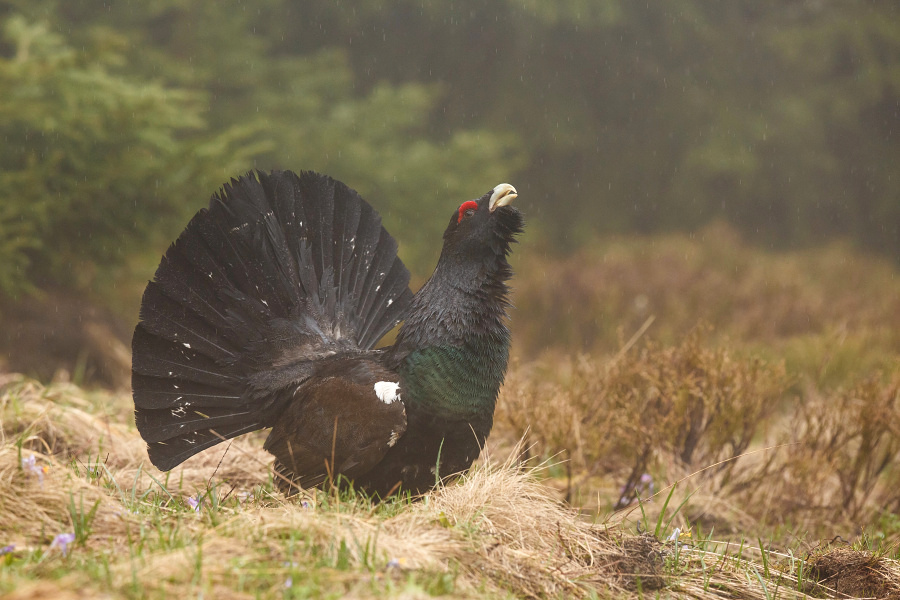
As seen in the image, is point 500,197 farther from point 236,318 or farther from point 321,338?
point 236,318

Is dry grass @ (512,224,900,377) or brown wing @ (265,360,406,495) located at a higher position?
brown wing @ (265,360,406,495)

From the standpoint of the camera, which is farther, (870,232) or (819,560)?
(870,232)

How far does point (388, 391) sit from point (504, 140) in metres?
8.84

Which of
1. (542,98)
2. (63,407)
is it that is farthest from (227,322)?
(542,98)

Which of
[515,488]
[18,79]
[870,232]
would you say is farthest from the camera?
[870,232]

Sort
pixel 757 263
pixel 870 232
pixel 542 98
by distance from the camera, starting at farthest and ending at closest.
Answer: pixel 870 232 → pixel 542 98 → pixel 757 263

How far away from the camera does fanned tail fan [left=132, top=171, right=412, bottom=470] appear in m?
3.57

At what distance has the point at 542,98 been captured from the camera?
44.1 ft

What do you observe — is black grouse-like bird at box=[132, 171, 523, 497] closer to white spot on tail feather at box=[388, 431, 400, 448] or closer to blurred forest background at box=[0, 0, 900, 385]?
white spot on tail feather at box=[388, 431, 400, 448]

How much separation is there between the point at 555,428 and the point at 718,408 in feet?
3.06

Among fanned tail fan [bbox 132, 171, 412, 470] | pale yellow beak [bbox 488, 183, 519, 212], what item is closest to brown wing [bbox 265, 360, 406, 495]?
fanned tail fan [bbox 132, 171, 412, 470]

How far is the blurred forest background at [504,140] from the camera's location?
21.5 ft

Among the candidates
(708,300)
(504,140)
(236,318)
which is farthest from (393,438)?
(504,140)

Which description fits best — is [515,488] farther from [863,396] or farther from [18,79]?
[18,79]
